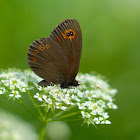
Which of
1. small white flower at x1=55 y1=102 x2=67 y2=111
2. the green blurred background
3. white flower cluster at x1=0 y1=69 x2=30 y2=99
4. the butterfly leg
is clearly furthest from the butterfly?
the green blurred background

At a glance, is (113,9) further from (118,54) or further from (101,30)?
(118,54)

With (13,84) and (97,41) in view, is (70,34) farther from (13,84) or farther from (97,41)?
(97,41)

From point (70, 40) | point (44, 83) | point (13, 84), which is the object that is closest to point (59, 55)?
point (70, 40)

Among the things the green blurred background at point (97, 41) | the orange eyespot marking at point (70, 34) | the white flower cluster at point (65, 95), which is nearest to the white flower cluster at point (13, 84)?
the white flower cluster at point (65, 95)

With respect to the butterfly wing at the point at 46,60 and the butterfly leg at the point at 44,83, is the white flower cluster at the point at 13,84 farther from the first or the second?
the butterfly wing at the point at 46,60

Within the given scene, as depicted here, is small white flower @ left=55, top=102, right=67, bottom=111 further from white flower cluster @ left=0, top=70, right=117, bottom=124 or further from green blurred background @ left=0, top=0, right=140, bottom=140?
green blurred background @ left=0, top=0, right=140, bottom=140

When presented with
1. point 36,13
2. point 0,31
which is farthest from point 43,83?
point 36,13
